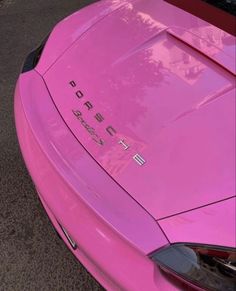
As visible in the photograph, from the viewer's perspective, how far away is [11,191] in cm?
267

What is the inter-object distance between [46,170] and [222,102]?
769 millimetres

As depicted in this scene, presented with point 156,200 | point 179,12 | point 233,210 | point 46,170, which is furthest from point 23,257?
point 179,12

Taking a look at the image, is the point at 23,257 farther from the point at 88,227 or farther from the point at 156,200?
the point at 156,200

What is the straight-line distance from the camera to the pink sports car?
143 cm

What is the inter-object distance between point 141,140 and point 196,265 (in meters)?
0.52

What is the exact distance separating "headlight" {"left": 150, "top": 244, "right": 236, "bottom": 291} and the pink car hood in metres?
0.14

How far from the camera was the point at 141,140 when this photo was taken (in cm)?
167

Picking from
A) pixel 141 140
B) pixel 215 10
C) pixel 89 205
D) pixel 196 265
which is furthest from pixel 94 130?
pixel 215 10

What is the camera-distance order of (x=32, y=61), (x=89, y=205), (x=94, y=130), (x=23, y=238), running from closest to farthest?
(x=89, y=205)
(x=94, y=130)
(x=32, y=61)
(x=23, y=238)

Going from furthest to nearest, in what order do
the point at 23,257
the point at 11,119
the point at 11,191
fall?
the point at 11,119, the point at 11,191, the point at 23,257

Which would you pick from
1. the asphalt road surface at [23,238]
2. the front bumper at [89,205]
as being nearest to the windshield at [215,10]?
the front bumper at [89,205]

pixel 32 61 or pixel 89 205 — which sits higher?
pixel 32 61

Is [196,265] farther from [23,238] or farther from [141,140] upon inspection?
[23,238]

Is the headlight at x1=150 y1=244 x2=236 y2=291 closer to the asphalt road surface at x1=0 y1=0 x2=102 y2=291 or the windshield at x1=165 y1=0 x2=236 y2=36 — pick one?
the asphalt road surface at x1=0 y1=0 x2=102 y2=291
